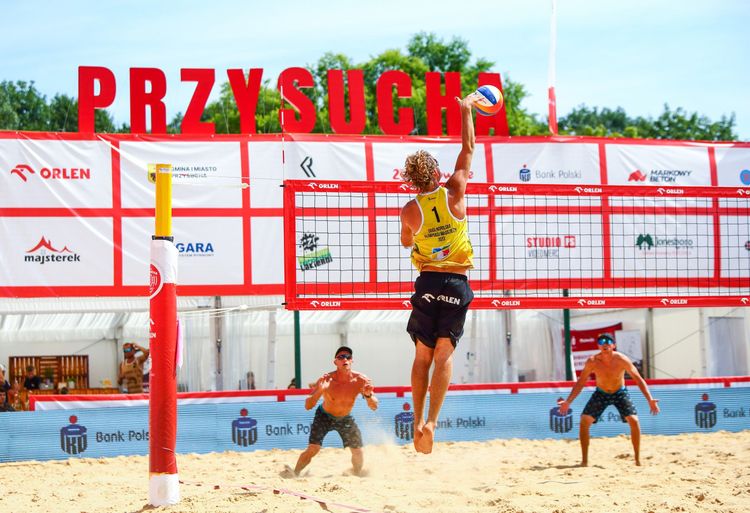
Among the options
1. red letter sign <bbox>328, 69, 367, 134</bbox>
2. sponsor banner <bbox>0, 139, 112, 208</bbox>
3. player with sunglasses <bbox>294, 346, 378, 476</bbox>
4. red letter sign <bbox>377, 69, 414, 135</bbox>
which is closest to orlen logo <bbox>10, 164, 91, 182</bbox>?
sponsor banner <bbox>0, 139, 112, 208</bbox>

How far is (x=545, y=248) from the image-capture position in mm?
13641

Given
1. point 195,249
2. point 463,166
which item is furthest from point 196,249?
point 463,166

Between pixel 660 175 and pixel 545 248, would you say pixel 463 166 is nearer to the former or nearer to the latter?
pixel 545 248

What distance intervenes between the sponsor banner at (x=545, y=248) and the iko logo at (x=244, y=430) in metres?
4.11

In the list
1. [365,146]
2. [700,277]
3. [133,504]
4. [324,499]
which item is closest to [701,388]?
[700,277]

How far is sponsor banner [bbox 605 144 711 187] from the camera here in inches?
565

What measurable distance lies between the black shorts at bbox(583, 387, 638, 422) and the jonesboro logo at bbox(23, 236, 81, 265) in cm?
713

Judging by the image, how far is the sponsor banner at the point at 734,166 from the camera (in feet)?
48.4

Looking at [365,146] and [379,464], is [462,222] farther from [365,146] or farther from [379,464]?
[365,146]

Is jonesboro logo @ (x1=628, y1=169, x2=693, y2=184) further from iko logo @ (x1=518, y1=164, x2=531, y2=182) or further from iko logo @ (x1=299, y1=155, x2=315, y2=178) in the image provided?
iko logo @ (x1=299, y1=155, x2=315, y2=178)

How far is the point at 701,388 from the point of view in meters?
13.4

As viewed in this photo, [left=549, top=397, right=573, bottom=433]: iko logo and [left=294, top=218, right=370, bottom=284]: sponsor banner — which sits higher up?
[left=294, top=218, right=370, bottom=284]: sponsor banner

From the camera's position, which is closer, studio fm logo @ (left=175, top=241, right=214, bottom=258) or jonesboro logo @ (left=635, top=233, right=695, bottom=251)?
studio fm logo @ (left=175, top=241, right=214, bottom=258)

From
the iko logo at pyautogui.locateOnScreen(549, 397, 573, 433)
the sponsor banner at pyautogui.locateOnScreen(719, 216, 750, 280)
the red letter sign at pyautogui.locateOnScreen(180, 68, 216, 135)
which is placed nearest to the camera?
the iko logo at pyautogui.locateOnScreen(549, 397, 573, 433)
